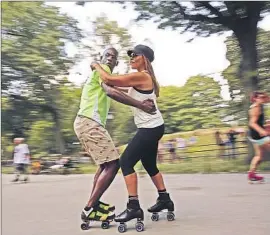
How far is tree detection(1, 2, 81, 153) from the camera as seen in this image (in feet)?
9.66

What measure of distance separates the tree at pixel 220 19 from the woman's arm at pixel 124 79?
0.63 meters

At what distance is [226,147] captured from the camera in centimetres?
321

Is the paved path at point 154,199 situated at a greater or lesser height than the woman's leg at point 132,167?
lesser

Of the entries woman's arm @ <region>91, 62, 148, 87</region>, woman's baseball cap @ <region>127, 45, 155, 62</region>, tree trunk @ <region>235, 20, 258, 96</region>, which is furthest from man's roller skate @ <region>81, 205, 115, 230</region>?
tree trunk @ <region>235, 20, 258, 96</region>

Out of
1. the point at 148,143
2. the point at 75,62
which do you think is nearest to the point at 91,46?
the point at 75,62

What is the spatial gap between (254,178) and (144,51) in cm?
140

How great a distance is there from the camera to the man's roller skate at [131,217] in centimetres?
249

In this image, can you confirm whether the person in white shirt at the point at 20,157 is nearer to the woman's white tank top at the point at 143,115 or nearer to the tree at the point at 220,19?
the woman's white tank top at the point at 143,115

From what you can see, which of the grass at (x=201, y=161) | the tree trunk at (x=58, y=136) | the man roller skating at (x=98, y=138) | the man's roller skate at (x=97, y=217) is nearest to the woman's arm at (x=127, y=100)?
the man roller skating at (x=98, y=138)

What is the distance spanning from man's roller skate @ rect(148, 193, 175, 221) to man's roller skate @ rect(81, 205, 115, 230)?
259 millimetres

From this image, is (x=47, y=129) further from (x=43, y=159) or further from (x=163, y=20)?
(x=163, y=20)

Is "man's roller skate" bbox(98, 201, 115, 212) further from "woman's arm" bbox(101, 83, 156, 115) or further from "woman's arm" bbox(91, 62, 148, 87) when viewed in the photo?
"woman's arm" bbox(91, 62, 148, 87)

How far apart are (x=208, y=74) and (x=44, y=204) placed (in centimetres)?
157

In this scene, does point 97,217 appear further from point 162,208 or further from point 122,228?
point 162,208
